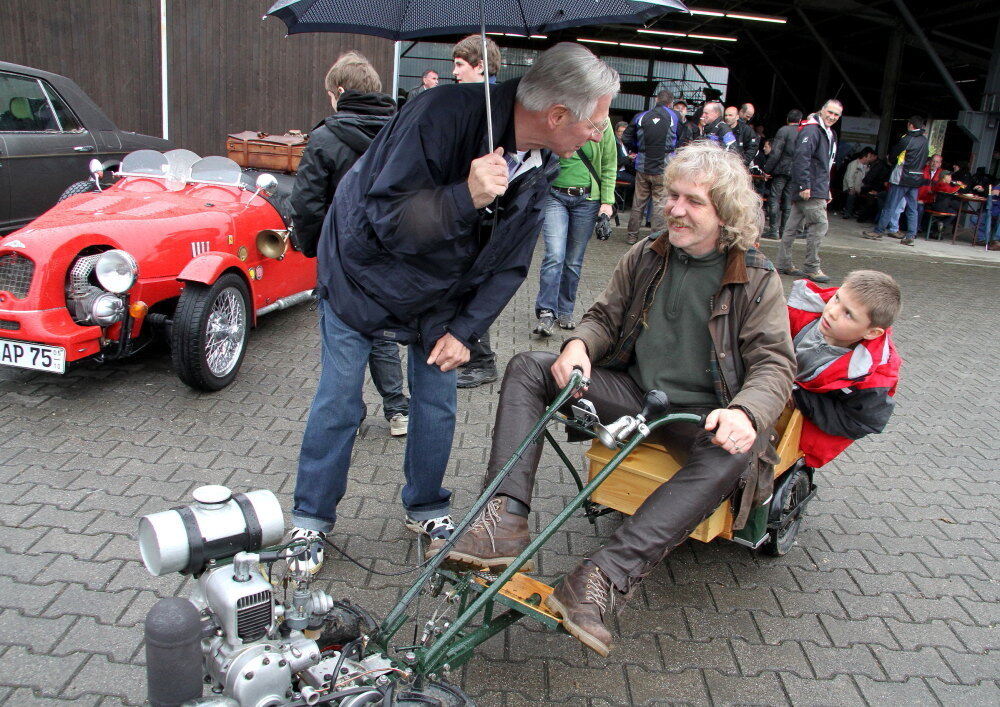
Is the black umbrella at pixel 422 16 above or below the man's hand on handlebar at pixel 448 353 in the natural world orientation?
above

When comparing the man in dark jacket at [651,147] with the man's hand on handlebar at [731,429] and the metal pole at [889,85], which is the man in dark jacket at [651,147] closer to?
the man's hand on handlebar at [731,429]

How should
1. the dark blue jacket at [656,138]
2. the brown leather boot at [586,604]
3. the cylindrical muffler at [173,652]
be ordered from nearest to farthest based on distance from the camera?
the cylindrical muffler at [173,652] < the brown leather boot at [586,604] < the dark blue jacket at [656,138]

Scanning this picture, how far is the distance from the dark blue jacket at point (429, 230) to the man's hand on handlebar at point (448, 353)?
0.09 feet

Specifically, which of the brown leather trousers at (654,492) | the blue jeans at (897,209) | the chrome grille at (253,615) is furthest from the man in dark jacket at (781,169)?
the chrome grille at (253,615)

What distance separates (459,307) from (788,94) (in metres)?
26.4

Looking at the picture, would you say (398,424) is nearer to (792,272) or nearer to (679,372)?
(679,372)

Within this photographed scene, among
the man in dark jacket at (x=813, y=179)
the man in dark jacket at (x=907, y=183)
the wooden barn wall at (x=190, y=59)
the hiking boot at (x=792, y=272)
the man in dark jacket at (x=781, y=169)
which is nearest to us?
the man in dark jacket at (x=813, y=179)

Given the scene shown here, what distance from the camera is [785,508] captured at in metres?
3.27

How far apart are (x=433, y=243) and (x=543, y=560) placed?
1499 millimetres

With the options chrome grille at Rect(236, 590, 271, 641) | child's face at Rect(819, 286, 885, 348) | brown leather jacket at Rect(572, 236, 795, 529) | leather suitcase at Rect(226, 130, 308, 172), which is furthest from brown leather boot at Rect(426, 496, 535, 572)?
leather suitcase at Rect(226, 130, 308, 172)

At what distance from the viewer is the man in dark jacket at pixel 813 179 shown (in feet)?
30.1

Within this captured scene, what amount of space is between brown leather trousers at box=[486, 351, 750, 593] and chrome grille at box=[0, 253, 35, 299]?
2759mm

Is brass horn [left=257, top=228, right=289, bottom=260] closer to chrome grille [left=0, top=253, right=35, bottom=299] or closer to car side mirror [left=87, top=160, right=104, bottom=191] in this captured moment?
car side mirror [left=87, top=160, right=104, bottom=191]

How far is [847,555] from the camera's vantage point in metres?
3.52
